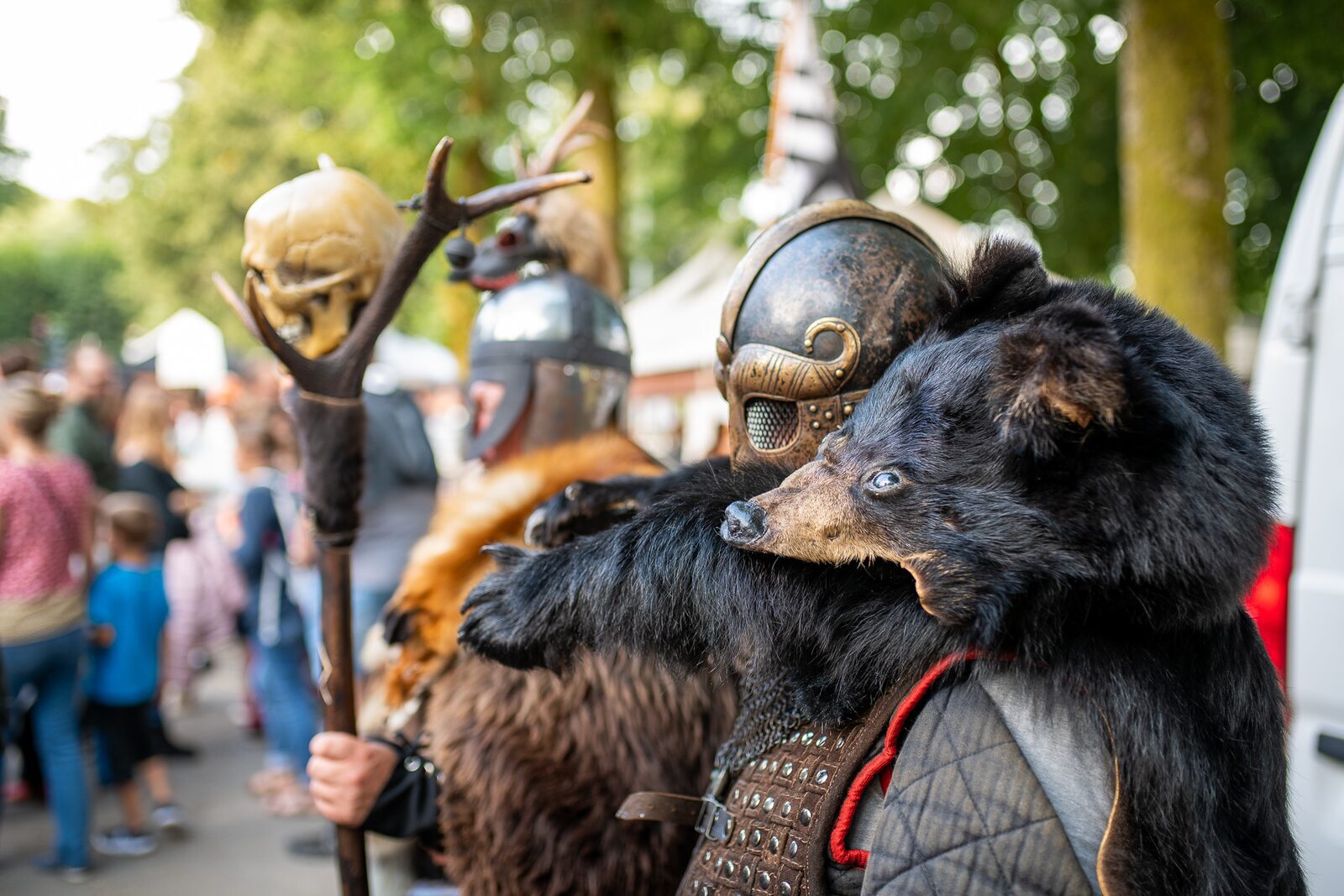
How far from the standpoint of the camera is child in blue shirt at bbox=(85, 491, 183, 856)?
510cm

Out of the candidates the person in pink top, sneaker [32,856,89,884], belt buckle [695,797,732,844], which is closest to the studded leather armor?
belt buckle [695,797,732,844]

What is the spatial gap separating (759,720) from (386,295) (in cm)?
106

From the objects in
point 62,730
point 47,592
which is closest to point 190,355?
point 47,592

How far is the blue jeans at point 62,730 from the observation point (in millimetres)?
4578

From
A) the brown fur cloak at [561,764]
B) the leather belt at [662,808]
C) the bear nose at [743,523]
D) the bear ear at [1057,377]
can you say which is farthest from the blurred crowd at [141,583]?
the bear ear at [1057,377]

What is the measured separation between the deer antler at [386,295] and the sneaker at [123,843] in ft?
13.4

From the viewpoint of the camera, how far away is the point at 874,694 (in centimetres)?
122

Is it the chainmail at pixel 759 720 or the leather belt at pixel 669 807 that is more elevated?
the chainmail at pixel 759 720

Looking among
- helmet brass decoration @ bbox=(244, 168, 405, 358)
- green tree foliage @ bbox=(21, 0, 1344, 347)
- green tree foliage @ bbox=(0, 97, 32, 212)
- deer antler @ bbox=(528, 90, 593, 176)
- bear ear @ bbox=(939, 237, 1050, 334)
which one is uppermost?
green tree foliage @ bbox=(0, 97, 32, 212)

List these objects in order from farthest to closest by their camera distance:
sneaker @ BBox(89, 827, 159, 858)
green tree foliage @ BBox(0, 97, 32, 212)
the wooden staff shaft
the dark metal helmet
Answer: green tree foliage @ BBox(0, 97, 32, 212) < sneaker @ BBox(89, 827, 159, 858) < the dark metal helmet < the wooden staff shaft

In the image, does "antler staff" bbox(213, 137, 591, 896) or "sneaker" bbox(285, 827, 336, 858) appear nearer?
"antler staff" bbox(213, 137, 591, 896)

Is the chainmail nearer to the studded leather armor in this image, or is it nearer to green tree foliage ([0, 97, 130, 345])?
the studded leather armor

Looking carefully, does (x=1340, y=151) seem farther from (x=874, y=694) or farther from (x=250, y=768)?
(x=250, y=768)

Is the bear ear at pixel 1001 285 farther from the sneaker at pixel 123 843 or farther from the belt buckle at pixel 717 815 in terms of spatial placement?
the sneaker at pixel 123 843
